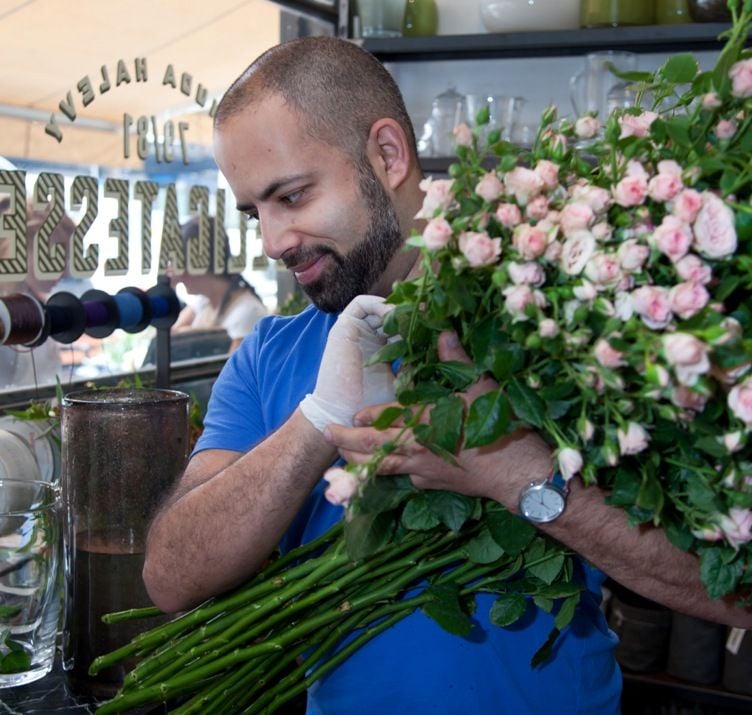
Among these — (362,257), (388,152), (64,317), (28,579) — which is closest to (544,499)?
(362,257)

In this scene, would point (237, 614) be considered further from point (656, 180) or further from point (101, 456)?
point (656, 180)

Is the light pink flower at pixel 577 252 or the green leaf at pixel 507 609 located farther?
the green leaf at pixel 507 609

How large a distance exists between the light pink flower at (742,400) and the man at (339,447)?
261mm

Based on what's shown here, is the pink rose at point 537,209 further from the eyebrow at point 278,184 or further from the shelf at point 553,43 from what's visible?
the shelf at point 553,43

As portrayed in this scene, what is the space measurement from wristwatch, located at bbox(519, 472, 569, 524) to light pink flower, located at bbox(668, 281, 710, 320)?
30cm

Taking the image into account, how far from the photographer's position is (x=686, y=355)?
0.68m

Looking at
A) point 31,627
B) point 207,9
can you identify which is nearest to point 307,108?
point 31,627

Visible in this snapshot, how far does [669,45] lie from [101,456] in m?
2.11

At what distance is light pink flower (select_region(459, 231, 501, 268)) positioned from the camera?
79cm

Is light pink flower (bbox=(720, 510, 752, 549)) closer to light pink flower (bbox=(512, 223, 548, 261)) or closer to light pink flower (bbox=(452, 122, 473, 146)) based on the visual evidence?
light pink flower (bbox=(512, 223, 548, 261))

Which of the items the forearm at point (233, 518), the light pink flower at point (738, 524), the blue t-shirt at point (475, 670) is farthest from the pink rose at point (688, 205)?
the blue t-shirt at point (475, 670)

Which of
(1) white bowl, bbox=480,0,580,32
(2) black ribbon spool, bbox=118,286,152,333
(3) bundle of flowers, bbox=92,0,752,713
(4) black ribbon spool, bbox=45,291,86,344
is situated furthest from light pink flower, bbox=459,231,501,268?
(1) white bowl, bbox=480,0,580,32

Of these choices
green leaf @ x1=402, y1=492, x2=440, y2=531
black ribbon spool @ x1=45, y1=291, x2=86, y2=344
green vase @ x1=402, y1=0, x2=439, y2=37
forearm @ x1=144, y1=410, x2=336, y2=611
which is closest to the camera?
green leaf @ x1=402, y1=492, x2=440, y2=531

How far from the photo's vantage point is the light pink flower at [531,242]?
78 centimetres
